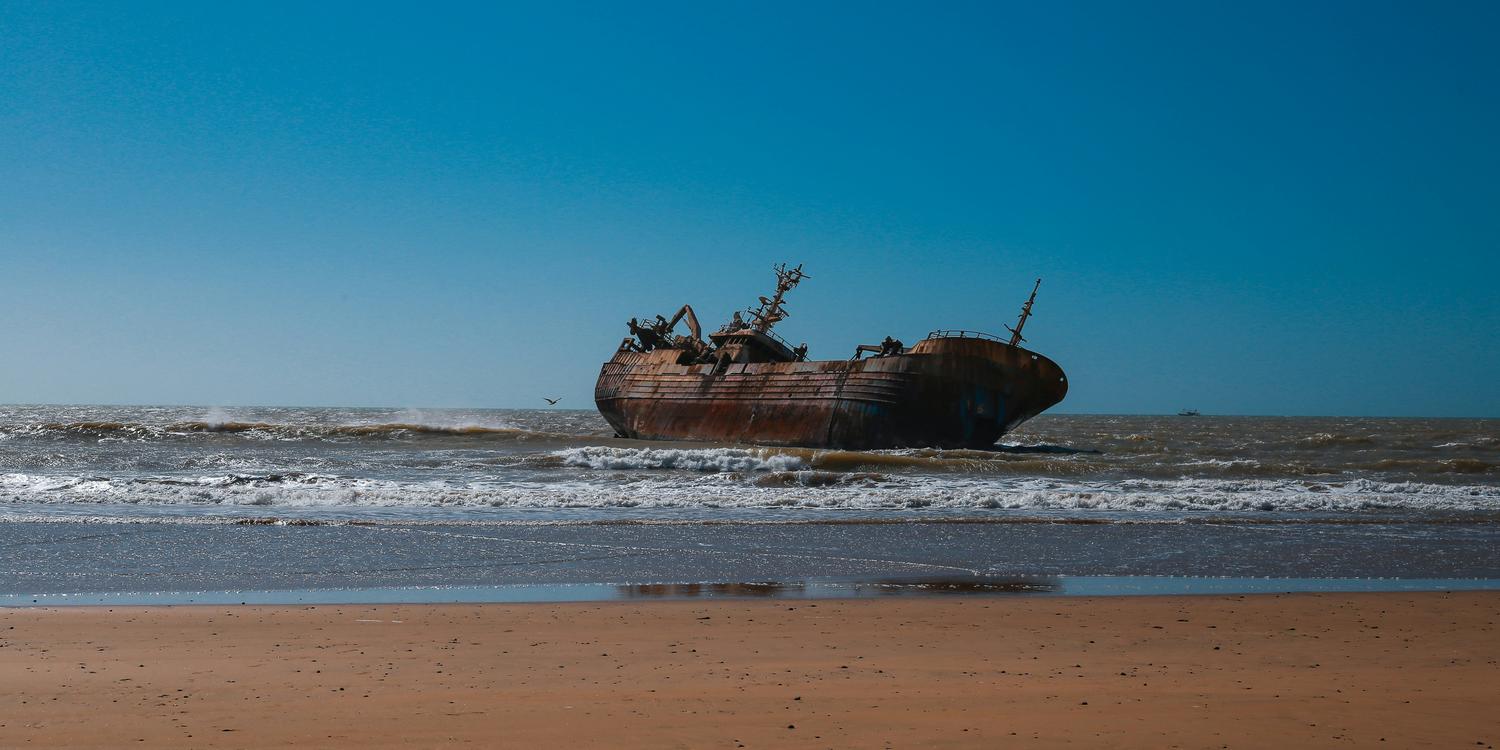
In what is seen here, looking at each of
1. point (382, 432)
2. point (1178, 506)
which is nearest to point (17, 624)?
point (1178, 506)

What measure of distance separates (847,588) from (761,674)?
9.82 ft

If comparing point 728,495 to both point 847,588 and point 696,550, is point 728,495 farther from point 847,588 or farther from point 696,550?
point 847,588

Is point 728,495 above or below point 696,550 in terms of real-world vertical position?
above

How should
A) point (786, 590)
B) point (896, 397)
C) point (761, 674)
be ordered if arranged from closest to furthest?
point (761, 674) → point (786, 590) → point (896, 397)

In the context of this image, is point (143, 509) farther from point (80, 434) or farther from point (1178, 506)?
point (80, 434)

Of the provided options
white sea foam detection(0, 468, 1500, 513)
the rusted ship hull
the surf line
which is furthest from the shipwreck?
the surf line

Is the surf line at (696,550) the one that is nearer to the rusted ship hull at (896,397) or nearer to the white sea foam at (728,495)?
the white sea foam at (728,495)

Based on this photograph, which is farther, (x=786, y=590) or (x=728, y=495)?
(x=728, y=495)

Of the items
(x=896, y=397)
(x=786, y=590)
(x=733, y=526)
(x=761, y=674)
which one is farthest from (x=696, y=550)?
→ (x=896, y=397)

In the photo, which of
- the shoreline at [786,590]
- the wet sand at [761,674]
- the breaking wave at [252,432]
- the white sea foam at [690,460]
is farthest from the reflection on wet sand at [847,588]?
the breaking wave at [252,432]

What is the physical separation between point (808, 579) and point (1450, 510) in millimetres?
11703

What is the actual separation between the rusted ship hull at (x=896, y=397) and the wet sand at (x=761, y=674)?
21408 mm

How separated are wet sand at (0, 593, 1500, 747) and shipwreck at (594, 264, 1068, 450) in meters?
21.4

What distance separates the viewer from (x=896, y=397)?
1141 inches
